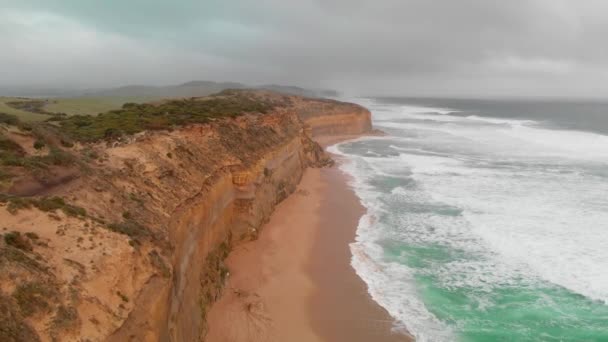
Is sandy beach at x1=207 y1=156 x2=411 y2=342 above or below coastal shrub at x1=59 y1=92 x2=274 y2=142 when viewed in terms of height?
below

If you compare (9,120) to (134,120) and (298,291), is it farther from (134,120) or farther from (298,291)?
(298,291)

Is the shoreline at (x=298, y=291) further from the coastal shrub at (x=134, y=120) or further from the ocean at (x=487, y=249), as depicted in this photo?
the coastal shrub at (x=134, y=120)

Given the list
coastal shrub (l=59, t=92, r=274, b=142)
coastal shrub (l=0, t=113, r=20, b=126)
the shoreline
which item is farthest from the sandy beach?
coastal shrub (l=0, t=113, r=20, b=126)

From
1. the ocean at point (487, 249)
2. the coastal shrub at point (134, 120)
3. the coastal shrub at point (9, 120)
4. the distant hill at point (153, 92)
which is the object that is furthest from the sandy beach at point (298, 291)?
the distant hill at point (153, 92)

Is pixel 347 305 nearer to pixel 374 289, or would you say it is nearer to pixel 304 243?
pixel 374 289

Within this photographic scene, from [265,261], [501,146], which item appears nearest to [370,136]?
[501,146]

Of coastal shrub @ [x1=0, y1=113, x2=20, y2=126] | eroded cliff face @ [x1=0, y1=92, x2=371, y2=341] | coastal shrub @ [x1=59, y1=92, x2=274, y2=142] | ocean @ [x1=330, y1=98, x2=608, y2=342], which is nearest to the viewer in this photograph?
eroded cliff face @ [x1=0, y1=92, x2=371, y2=341]

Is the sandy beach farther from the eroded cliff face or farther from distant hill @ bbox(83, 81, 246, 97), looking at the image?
distant hill @ bbox(83, 81, 246, 97)
